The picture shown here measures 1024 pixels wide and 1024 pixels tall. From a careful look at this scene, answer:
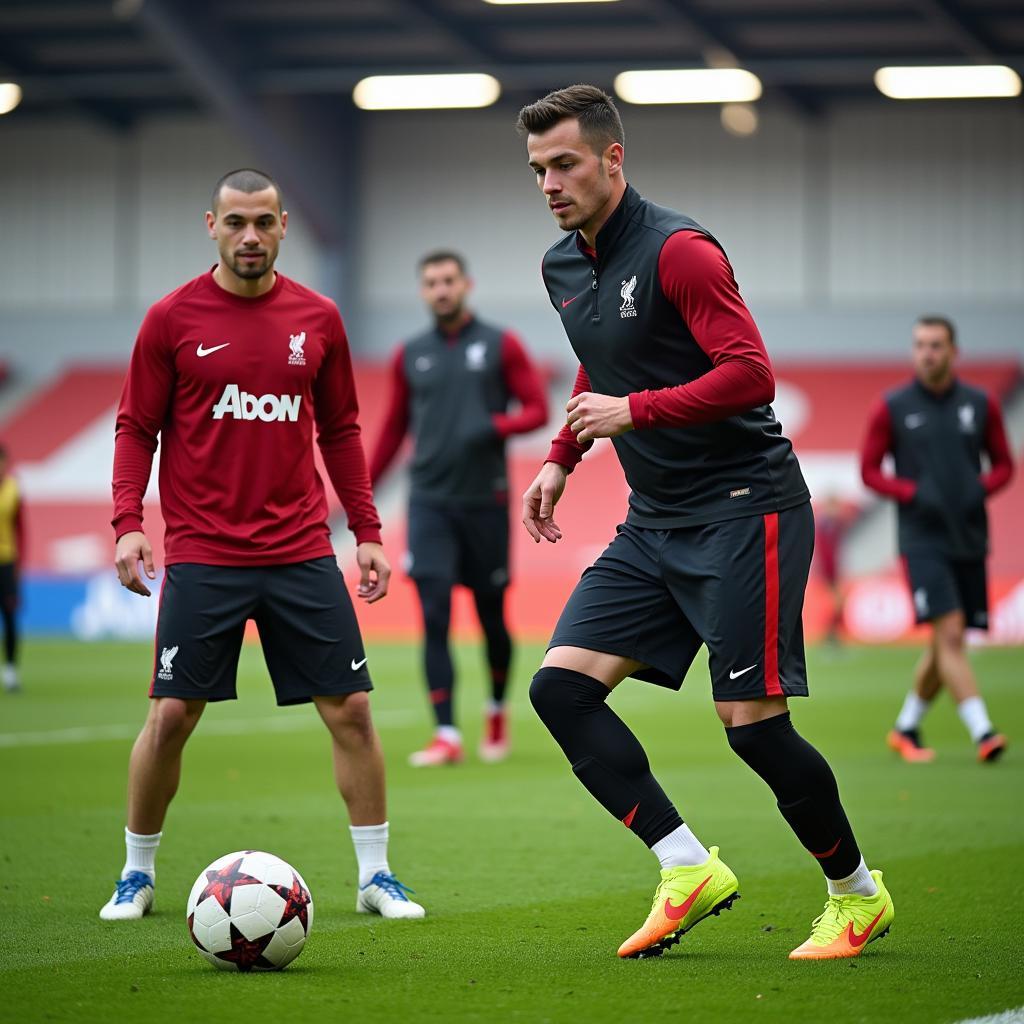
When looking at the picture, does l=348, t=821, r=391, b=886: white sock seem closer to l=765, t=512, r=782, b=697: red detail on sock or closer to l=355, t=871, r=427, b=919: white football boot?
l=355, t=871, r=427, b=919: white football boot

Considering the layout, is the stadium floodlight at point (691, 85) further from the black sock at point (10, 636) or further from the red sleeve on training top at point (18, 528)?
the black sock at point (10, 636)

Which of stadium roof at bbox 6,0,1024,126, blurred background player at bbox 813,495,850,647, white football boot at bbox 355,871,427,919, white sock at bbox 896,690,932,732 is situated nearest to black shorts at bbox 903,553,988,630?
white sock at bbox 896,690,932,732

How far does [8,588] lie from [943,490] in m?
8.93

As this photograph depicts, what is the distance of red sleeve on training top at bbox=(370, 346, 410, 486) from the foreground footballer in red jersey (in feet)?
14.7

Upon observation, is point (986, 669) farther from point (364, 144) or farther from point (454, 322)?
point (364, 144)

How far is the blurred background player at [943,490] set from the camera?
32.2 ft

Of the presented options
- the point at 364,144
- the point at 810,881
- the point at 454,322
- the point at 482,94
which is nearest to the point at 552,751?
the point at 454,322

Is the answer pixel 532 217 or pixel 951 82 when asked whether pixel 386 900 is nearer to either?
pixel 951 82

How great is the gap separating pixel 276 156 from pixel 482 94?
11.5 feet

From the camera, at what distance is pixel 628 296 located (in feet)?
16.1

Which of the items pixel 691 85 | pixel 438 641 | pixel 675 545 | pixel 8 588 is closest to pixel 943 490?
pixel 438 641

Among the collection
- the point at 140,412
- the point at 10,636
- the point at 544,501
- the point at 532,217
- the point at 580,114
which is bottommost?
the point at 10,636

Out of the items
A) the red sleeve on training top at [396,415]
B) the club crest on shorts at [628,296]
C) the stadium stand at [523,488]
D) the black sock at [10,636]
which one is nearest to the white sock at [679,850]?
the club crest on shorts at [628,296]

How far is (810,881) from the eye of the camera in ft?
20.9
